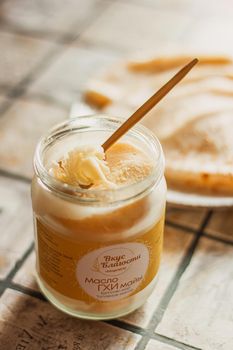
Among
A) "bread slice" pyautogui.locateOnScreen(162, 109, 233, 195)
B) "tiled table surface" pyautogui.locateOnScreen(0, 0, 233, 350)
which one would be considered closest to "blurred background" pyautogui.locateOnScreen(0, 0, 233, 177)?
"tiled table surface" pyautogui.locateOnScreen(0, 0, 233, 350)

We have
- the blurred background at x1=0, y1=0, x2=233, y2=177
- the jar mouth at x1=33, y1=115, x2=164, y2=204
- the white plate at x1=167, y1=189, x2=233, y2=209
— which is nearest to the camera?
the jar mouth at x1=33, y1=115, x2=164, y2=204

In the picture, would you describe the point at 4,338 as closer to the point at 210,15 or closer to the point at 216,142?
the point at 216,142

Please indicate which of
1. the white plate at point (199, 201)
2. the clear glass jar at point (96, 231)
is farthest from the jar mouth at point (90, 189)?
the white plate at point (199, 201)

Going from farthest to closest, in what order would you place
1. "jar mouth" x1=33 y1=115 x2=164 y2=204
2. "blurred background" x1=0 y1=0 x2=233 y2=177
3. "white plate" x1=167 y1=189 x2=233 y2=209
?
"blurred background" x1=0 y1=0 x2=233 y2=177, "white plate" x1=167 y1=189 x2=233 y2=209, "jar mouth" x1=33 y1=115 x2=164 y2=204

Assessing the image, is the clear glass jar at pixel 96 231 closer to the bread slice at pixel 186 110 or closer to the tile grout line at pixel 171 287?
the tile grout line at pixel 171 287

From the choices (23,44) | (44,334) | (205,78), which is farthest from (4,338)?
(23,44)

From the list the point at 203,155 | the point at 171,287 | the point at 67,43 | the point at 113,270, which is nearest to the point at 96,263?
the point at 113,270

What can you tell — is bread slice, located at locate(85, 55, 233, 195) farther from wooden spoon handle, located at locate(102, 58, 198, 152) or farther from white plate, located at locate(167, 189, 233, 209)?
wooden spoon handle, located at locate(102, 58, 198, 152)
